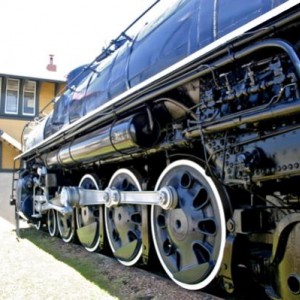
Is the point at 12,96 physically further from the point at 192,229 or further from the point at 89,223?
the point at 192,229

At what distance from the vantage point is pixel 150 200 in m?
3.74

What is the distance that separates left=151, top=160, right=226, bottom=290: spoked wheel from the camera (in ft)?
9.98

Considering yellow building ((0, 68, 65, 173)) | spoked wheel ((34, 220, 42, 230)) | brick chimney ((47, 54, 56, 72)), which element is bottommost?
spoked wheel ((34, 220, 42, 230))

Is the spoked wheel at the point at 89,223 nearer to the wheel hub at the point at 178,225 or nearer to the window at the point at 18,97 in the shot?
the wheel hub at the point at 178,225

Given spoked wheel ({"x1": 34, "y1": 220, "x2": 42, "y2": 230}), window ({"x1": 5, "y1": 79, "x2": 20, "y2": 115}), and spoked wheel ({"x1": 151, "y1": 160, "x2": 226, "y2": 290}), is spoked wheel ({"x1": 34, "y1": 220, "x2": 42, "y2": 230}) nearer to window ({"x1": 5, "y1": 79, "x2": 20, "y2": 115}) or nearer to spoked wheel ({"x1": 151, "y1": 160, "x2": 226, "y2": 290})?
spoked wheel ({"x1": 151, "y1": 160, "x2": 226, "y2": 290})

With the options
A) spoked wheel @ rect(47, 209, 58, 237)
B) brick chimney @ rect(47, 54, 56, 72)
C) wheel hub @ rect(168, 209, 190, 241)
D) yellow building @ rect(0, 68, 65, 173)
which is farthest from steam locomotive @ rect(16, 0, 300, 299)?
brick chimney @ rect(47, 54, 56, 72)

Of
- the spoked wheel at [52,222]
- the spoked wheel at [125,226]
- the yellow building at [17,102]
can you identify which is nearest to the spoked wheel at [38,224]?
the spoked wheel at [52,222]

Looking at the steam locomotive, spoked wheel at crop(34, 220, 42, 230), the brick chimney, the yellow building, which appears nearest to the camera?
the steam locomotive

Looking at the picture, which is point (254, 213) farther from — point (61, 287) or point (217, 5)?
point (61, 287)

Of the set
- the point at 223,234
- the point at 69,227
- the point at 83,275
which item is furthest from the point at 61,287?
the point at 69,227

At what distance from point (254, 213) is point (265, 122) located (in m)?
0.62

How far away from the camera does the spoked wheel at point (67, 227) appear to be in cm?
634

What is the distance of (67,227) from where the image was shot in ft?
21.6

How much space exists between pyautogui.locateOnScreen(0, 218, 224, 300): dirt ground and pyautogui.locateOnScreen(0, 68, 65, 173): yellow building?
12.3 meters
